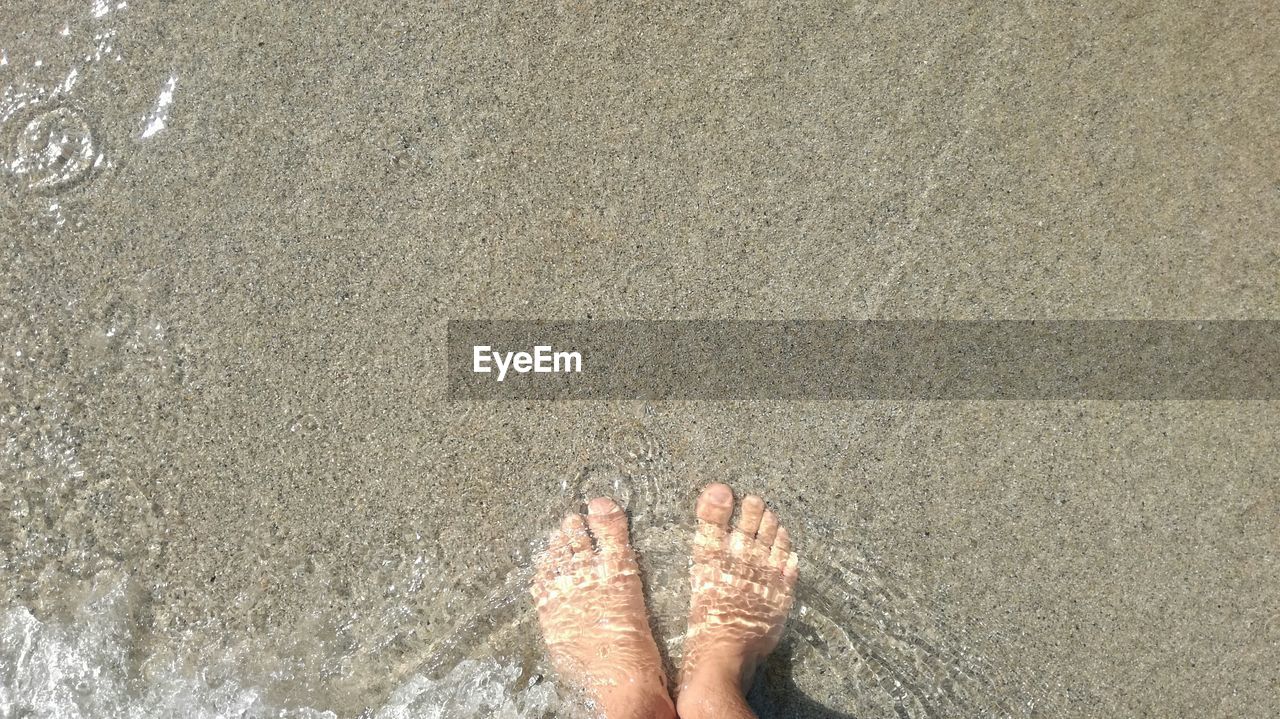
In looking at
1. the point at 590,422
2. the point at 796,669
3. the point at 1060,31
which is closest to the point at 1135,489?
the point at 796,669

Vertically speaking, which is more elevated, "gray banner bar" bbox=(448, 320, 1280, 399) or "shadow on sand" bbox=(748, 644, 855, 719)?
"gray banner bar" bbox=(448, 320, 1280, 399)

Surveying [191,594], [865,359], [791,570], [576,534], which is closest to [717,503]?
[791,570]

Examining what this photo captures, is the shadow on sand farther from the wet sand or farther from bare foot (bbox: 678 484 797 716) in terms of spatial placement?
the wet sand

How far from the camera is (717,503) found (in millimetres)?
1852

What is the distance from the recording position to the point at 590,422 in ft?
6.03

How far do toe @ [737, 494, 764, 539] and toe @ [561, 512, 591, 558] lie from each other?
38 centimetres

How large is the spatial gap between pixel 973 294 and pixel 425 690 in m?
1.62

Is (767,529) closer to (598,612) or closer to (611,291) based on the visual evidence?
(598,612)

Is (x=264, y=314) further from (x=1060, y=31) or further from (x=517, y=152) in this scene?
(x=1060, y=31)

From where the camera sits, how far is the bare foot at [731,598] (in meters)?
1.85

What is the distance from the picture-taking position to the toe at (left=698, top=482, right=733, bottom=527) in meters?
1.85

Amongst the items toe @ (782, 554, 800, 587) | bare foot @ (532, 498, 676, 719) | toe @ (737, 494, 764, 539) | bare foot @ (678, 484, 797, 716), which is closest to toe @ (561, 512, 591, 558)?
bare foot @ (532, 498, 676, 719)

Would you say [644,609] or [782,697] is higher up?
[644,609]

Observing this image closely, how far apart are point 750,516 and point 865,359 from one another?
47cm
